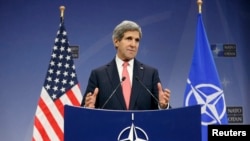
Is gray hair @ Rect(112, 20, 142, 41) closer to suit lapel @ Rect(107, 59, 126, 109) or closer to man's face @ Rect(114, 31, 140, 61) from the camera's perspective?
man's face @ Rect(114, 31, 140, 61)

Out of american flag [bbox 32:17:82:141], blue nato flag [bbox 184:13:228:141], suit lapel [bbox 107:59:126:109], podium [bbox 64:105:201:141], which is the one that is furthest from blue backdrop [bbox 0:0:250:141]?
podium [bbox 64:105:201:141]

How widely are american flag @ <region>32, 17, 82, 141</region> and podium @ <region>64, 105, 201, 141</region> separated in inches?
82.8

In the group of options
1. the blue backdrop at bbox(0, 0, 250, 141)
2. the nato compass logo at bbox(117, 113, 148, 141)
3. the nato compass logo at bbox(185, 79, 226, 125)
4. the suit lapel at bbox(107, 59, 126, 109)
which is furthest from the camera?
the blue backdrop at bbox(0, 0, 250, 141)

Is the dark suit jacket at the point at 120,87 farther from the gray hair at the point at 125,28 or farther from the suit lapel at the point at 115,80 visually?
the gray hair at the point at 125,28

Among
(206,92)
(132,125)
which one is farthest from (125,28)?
(206,92)

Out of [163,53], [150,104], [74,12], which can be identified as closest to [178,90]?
[163,53]

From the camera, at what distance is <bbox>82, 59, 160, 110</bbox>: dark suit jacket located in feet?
7.63

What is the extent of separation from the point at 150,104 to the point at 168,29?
2483 millimetres

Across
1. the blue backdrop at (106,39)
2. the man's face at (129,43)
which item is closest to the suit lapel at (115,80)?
the man's face at (129,43)

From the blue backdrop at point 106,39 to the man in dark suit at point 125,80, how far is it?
220 centimetres

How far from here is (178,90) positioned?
15.4ft

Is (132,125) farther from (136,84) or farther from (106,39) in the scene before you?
(106,39)

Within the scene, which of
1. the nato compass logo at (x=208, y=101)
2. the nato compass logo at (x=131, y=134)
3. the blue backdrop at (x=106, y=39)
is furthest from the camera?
the blue backdrop at (x=106, y=39)

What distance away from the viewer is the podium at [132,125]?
1.70m
